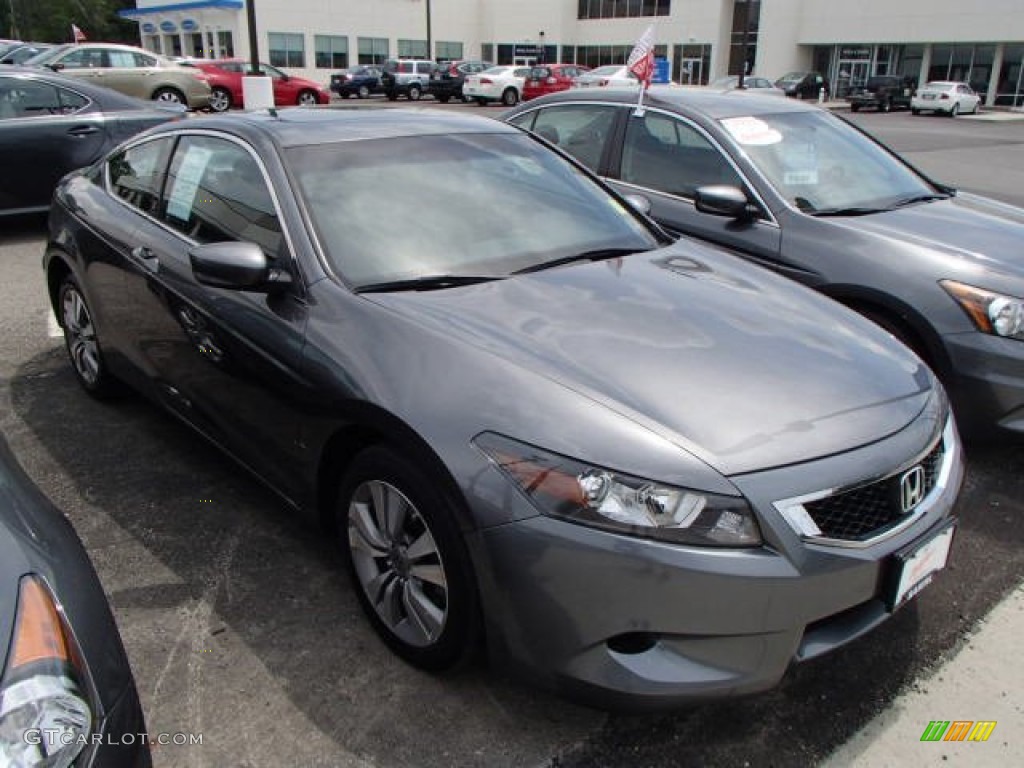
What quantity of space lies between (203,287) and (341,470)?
3.30 ft

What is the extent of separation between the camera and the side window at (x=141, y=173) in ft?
12.5

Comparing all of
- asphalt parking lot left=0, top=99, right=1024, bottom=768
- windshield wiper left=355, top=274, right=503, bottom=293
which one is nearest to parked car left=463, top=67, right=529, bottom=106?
asphalt parking lot left=0, top=99, right=1024, bottom=768

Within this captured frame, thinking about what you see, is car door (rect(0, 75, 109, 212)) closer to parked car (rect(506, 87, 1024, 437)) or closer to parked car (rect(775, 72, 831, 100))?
parked car (rect(506, 87, 1024, 437))

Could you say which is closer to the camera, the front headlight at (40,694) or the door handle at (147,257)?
the front headlight at (40,694)

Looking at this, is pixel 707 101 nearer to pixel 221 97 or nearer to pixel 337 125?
pixel 337 125

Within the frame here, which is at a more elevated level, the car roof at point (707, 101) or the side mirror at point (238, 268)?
the car roof at point (707, 101)

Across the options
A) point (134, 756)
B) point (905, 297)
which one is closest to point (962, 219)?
point (905, 297)

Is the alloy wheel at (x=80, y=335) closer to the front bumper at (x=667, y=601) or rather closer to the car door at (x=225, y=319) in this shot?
the car door at (x=225, y=319)

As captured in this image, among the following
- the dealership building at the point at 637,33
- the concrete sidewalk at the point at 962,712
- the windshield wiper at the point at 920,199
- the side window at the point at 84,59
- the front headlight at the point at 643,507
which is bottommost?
the concrete sidewalk at the point at 962,712

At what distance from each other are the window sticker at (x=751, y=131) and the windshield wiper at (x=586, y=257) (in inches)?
71.8

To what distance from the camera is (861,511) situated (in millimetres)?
2174

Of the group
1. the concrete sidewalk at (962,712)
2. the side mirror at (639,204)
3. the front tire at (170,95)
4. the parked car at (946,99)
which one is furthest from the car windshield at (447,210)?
the parked car at (946,99)

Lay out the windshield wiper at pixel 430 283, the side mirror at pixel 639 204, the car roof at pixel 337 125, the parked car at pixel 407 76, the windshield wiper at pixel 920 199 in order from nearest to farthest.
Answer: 1. the windshield wiper at pixel 430 283
2. the car roof at pixel 337 125
3. the side mirror at pixel 639 204
4. the windshield wiper at pixel 920 199
5. the parked car at pixel 407 76

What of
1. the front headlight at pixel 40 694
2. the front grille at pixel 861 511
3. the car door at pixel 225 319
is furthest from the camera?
the car door at pixel 225 319
